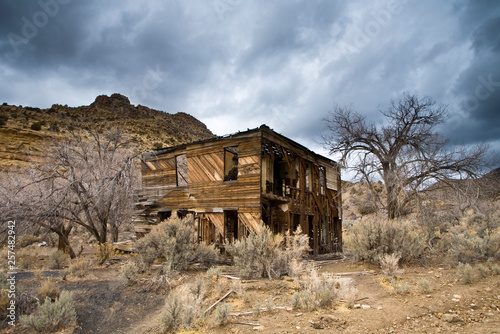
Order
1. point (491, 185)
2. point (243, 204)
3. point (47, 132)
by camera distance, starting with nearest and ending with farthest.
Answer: point (491, 185), point (243, 204), point (47, 132)

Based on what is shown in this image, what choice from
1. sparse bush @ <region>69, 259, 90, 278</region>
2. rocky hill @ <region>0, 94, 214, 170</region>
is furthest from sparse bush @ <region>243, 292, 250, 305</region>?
rocky hill @ <region>0, 94, 214, 170</region>

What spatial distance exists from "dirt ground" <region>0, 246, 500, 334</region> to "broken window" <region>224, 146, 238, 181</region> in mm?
5492

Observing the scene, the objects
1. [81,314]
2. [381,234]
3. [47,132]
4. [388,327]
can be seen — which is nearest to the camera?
[388,327]

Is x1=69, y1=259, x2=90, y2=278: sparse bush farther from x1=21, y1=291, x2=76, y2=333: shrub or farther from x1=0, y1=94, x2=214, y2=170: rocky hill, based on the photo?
x1=0, y1=94, x2=214, y2=170: rocky hill

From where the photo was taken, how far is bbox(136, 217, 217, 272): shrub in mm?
9680

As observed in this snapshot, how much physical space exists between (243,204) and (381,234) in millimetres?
5377

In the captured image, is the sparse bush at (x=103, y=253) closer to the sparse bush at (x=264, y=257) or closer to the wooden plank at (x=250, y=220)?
the wooden plank at (x=250, y=220)

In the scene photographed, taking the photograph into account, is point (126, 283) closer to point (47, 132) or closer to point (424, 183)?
point (424, 183)

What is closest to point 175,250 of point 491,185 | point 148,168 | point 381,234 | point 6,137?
point 381,234

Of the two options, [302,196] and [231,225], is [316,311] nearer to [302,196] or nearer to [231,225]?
[231,225]

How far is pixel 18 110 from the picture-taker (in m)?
38.5

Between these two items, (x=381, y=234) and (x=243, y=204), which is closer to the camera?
(x=381, y=234)

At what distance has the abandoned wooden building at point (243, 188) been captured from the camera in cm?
1265

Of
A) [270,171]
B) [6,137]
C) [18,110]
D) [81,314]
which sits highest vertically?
[18,110]
